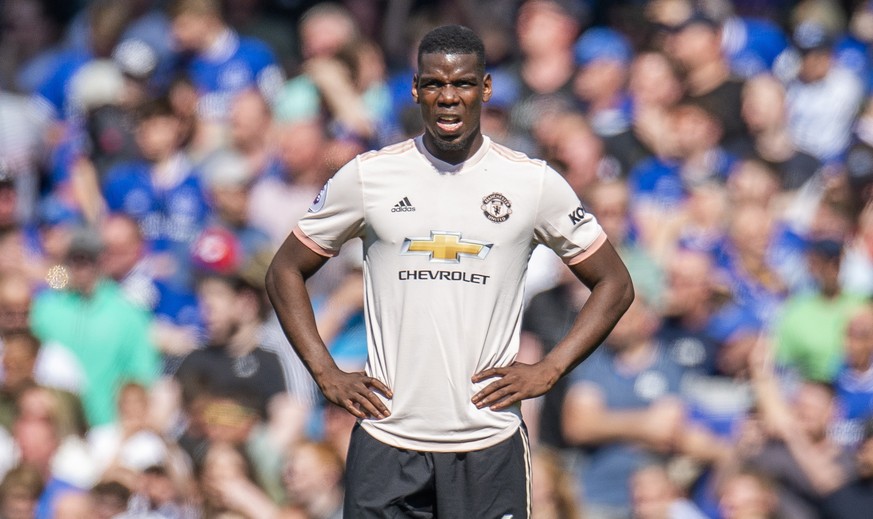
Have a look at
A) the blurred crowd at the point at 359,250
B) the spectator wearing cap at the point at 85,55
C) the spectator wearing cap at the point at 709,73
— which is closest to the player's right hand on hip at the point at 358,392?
the blurred crowd at the point at 359,250

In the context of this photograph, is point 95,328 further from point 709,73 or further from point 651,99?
point 709,73

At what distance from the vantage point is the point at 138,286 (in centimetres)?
1038

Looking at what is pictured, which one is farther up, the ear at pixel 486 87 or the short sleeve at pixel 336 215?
the ear at pixel 486 87

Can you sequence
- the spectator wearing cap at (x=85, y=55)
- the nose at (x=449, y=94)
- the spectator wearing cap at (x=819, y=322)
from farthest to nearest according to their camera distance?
the spectator wearing cap at (x=85, y=55) < the spectator wearing cap at (x=819, y=322) < the nose at (x=449, y=94)

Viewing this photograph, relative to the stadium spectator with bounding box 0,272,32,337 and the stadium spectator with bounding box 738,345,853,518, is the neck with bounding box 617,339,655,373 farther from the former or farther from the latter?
the stadium spectator with bounding box 0,272,32,337

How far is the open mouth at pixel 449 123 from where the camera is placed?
18.2ft

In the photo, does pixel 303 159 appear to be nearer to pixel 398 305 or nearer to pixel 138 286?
pixel 138 286

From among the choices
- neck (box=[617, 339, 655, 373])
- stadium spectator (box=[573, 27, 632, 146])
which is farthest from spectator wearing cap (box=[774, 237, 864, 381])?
stadium spectator (box=[573, 27, 632, 146])

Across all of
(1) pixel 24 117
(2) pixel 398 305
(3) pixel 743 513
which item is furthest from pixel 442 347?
(1) pixel 24 117

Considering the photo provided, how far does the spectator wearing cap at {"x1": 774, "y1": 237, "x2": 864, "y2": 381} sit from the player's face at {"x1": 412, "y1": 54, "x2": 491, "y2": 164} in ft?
13.5

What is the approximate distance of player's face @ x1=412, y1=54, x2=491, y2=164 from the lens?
553cm

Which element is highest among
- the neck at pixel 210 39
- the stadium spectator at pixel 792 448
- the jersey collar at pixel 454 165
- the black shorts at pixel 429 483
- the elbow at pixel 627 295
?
the neck at pixel 210 39

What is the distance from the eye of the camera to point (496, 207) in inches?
220

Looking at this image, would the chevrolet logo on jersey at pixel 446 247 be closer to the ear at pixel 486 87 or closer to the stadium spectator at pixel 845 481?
the ear at pixel 486 87
